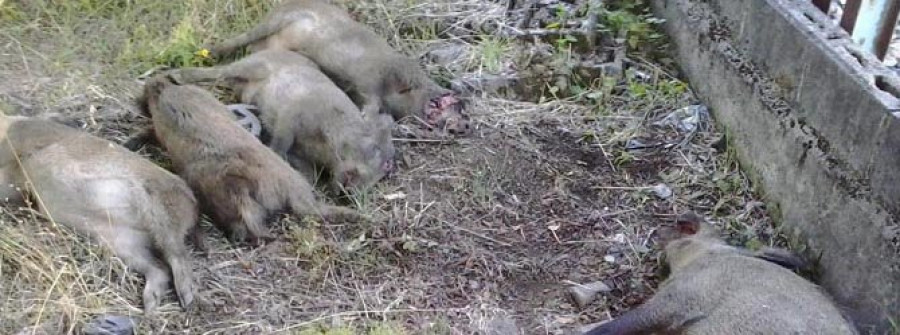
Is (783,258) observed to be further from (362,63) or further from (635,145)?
(362,63)

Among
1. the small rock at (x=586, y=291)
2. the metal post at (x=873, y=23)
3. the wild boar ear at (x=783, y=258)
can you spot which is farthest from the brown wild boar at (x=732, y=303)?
the metal post at (x=873, y=23)

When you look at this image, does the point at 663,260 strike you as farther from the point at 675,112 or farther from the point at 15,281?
the point at 15,281

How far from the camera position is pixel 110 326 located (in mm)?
3615

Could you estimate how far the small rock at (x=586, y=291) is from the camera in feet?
13.4

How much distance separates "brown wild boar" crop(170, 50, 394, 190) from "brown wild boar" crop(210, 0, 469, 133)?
24 cm

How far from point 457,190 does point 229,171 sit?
1.08 meters

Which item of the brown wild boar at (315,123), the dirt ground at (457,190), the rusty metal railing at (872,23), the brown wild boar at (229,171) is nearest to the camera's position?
the dirt ground at (457,190)

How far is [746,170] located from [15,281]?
3.20 m

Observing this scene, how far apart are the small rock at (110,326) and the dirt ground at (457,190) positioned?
0.19ft

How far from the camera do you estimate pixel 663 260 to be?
4.30m

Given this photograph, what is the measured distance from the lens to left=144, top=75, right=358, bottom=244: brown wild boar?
4.18m

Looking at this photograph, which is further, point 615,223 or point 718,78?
point 718,78

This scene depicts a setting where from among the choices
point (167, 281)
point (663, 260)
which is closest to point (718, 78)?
point (663, 260)

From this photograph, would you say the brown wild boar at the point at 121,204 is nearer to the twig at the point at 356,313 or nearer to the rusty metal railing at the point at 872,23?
the twig at the point at 356,313
